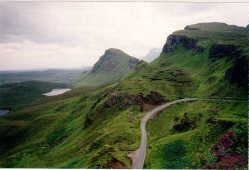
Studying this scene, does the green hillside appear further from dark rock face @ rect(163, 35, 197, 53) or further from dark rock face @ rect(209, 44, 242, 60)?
dark rock face @ rect(163, 35, 197, 53)

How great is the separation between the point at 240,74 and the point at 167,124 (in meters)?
24.2

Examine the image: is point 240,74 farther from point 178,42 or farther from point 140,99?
point 178,42

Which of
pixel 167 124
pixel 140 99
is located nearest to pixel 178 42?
pixel 140 99

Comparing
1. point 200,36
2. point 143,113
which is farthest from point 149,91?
point 200,36

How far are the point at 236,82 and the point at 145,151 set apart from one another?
37164 millimetres

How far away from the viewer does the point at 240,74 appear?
49375 millimetres

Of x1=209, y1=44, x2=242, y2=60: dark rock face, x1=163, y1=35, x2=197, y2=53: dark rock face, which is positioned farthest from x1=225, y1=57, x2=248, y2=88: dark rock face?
x1=163, y1=35, x2=197, y2=53: dark rock face

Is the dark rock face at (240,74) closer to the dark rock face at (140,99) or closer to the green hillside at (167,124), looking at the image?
the green hillside at (167,124)

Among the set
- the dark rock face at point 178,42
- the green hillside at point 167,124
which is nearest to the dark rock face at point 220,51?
the green hillside at point 167,124

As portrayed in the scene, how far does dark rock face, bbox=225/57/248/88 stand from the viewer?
4696 cm

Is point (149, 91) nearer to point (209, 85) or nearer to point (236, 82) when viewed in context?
point (209, 85)

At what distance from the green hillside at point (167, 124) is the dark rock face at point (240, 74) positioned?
0.81 ft

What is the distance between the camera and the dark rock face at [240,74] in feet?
154

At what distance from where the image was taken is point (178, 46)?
5064 inches
